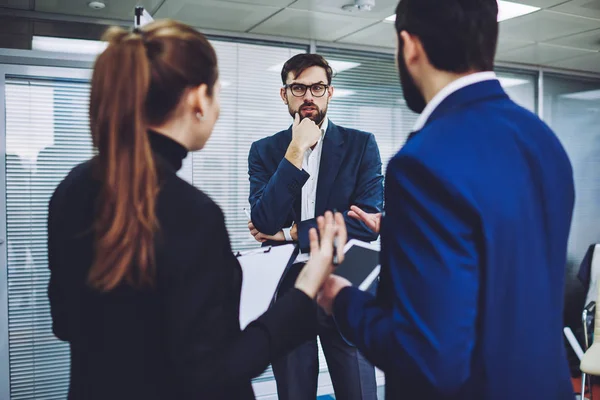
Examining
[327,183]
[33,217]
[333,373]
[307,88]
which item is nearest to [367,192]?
[327,183]

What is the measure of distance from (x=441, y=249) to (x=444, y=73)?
0.33 metres

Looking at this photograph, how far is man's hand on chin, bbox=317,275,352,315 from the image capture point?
3.47 ft

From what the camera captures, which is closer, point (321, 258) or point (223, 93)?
point (321, 258)

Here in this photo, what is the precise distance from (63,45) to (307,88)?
2299 mm

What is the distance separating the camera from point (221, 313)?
875mm

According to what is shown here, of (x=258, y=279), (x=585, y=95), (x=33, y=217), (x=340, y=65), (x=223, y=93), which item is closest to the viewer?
(x=258, y=279)

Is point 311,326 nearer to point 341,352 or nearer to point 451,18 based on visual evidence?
point 451,18

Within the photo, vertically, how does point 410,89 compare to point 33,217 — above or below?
above

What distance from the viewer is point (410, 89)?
1008 millimetres

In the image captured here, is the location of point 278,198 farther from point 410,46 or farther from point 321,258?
point 410,46

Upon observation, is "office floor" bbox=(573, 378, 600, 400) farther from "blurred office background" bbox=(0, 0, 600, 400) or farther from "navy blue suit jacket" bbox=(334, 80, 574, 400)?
"navy blue suit jacket" bbox=(334, 80, 574, 400)

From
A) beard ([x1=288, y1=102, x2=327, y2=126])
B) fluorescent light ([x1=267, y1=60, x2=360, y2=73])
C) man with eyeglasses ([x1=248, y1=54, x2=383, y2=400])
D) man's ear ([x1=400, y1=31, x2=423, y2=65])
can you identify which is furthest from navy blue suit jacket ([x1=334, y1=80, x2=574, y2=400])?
fluorescent light ([x1=267, y1=60, x2=360, y2=73])

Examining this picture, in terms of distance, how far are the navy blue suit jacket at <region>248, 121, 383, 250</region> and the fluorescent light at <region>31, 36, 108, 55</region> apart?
6.74 feet

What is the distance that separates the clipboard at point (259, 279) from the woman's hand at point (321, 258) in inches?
5.1
